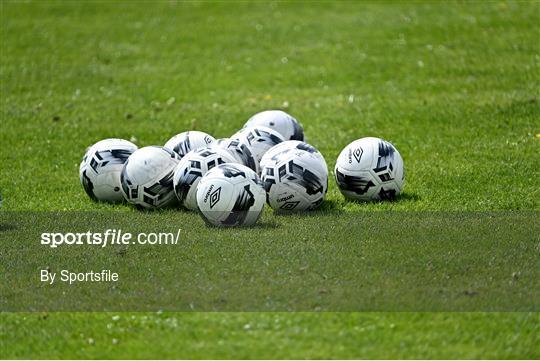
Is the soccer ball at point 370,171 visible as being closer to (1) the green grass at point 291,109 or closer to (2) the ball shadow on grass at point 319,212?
(1) the green grass at point 291,109

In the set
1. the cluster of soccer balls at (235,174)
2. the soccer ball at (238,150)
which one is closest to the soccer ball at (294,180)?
the cluster of soccer balls at (235,174)

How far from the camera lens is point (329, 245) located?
11.9 meters

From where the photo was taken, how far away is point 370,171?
45.9 feet

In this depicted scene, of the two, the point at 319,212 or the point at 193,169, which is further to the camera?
the point at 319,212

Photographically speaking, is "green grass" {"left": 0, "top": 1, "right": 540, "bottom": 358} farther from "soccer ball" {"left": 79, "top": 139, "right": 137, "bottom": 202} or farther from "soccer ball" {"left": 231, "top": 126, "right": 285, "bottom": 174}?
"soccer ball" {"left": 231, "top": 126, "right": 285, "bottom": 174}

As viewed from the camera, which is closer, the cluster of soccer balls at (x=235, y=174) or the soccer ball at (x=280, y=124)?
the cluster of soccer balls at (x=235, y=174)

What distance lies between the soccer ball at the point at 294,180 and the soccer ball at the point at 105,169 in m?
2.19

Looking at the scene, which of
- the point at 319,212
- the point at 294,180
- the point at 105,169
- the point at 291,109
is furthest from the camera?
the point at 291,109

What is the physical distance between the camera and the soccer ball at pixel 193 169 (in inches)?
528

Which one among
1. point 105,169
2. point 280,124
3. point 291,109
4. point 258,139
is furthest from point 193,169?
point 291,109

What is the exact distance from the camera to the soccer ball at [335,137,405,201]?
14.0 meters

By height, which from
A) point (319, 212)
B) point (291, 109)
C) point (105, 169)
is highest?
point (105, 169)

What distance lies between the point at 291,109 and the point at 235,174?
817 cm

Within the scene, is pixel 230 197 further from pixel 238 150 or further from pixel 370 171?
pixel 370 171
